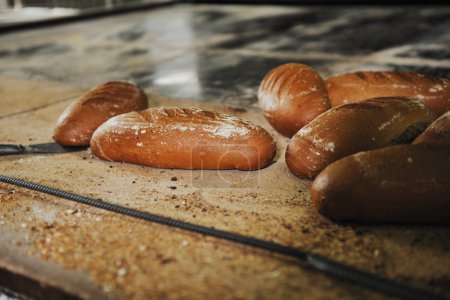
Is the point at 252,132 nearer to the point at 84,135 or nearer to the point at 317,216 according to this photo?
the point at 317,216

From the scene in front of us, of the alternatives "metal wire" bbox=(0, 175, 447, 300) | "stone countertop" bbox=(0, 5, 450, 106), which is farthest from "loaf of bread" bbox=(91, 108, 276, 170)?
"stone countertop" bbox=(0, 5, 450, 106)

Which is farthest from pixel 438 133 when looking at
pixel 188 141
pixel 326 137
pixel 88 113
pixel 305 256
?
pixel 88 113

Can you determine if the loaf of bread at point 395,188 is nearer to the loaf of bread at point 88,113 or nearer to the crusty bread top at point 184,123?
the crusty bread top at point 184,123

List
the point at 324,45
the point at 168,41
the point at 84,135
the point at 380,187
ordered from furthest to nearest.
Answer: the point at 168,41
the point at 324,45
the point at 84,135
the point at 380,187

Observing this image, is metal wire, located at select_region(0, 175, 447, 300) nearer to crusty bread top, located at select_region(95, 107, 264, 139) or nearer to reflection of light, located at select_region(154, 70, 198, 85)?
crusty bread top, located at select_region(95, 107, 264, 139)

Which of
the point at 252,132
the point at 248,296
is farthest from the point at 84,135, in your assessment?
the point at 248,296

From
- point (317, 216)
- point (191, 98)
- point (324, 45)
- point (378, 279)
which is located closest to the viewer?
point (378, 279)

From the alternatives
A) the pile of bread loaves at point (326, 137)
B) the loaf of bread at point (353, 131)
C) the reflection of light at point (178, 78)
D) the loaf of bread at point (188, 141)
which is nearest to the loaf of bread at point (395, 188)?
the pile of bread loaves at point (326, 137)
